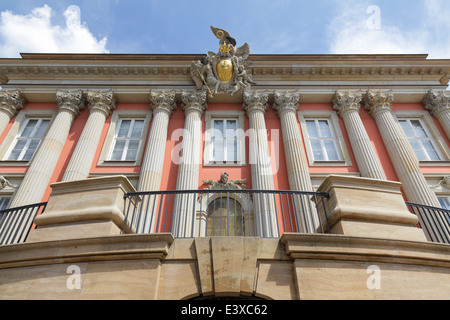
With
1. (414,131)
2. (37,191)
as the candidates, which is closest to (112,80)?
(37,191)

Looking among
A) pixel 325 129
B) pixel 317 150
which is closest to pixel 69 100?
pixel 317 150

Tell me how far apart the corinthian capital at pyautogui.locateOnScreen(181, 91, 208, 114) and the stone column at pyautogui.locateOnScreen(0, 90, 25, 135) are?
9.42 m

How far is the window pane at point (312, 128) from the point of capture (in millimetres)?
14781

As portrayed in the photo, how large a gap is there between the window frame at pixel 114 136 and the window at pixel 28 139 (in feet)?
12.0

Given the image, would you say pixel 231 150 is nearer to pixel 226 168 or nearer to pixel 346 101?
pixel 226 168

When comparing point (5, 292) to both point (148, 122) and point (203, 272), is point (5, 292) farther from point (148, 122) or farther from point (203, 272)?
point (148, 122)

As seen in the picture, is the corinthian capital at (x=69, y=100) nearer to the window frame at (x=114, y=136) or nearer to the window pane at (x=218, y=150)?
the window frame at (x=114, y=136)

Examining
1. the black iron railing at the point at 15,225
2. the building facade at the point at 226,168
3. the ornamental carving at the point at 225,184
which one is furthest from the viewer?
the ornamental carving at the point at 225,184

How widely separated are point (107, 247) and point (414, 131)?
16.7m

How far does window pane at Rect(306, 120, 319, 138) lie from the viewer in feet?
48.5

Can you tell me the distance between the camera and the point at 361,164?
13.0m

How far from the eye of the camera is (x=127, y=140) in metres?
14.5

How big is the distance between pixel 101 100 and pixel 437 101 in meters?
19.0

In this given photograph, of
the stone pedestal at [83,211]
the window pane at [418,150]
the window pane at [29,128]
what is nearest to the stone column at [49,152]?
the window pane at [29,128]
